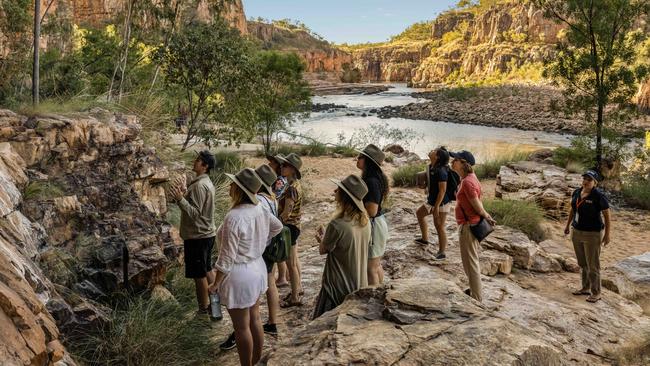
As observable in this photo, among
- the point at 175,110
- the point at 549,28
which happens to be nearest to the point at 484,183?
the point at 175,110

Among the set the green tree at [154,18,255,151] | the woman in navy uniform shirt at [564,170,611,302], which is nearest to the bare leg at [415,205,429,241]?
the woman in navy uniform shirt at [564,170,611,302]

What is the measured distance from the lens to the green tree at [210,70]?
39.0 ft

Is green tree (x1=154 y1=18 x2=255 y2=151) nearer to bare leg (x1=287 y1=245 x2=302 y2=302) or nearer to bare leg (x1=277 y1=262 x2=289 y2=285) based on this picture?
bare leg (x1=277 y1=262 x2=289 y2=285)

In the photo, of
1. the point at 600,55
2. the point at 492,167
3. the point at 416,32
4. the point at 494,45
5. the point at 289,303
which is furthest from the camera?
the point at 416,32

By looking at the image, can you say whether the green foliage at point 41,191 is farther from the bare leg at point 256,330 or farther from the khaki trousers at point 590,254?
the khaki trousers at point 590,254

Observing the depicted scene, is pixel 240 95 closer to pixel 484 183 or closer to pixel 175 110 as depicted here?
pixel 175 110

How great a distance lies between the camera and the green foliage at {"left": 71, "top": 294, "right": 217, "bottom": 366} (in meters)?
3.84

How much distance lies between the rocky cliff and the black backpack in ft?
11.1

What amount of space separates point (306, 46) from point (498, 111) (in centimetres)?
8681

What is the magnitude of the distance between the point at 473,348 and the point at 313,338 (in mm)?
964

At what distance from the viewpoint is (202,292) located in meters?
4.89

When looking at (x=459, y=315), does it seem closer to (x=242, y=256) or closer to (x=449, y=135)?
(x=242, y=256)

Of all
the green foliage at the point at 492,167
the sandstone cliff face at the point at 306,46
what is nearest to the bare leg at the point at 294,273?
the green foliage at the point at 492,167

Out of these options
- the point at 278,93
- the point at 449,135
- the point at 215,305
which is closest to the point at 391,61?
the point at 449,135
